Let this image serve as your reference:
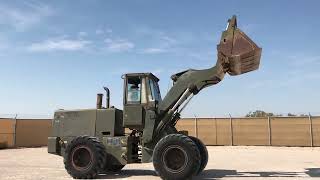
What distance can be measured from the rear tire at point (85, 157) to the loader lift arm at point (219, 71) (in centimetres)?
192

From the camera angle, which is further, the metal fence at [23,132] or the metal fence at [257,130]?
the metal fence at [23,132]

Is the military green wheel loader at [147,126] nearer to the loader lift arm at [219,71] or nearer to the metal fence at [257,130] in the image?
the loader lift arm at [219,71]

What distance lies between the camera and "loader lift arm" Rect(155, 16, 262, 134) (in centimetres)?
1191

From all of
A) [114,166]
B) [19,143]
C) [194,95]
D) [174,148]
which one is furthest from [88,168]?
[19,143]

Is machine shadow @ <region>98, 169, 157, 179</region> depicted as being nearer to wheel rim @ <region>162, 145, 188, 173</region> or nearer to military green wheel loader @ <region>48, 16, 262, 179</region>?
military green wheel loader @ <region>48, 16, 262, 179</region>

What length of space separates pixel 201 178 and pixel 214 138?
22.3 meters

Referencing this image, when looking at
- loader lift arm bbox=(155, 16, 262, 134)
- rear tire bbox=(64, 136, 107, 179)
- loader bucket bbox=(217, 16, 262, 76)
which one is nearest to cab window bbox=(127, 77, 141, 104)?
loader lift arm bbox=(155, 16, 262, 134)

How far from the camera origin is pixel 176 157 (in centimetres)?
1197

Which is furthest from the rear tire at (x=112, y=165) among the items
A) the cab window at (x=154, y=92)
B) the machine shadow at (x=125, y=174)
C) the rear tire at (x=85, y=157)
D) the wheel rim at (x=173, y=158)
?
the cab window at (x=154, y=92)

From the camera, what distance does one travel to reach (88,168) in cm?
1306

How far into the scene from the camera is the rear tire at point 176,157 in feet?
38.1

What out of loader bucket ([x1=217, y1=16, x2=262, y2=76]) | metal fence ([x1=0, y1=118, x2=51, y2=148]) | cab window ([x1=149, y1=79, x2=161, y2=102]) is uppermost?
loader bucket ([x1=217, y1=16, x2=262, y2=76])

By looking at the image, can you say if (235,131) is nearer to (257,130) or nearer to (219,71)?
(257,130)

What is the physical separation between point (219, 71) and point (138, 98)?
8.90ft
